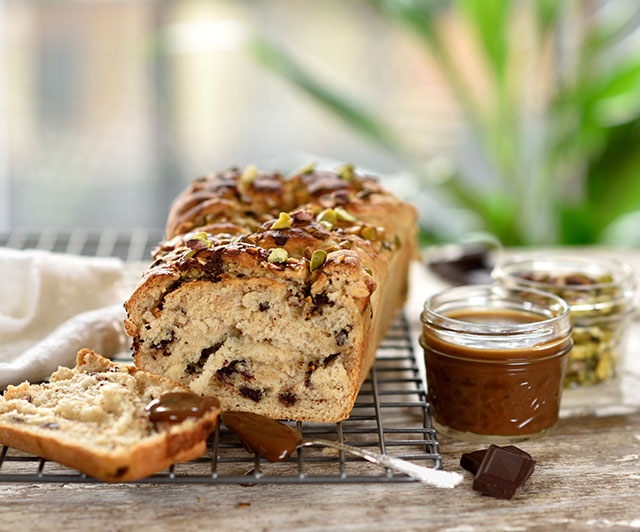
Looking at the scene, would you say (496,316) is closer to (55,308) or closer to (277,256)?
(277,256)

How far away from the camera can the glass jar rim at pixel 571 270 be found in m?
2.60

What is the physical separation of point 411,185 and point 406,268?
2.20m

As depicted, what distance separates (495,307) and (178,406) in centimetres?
109

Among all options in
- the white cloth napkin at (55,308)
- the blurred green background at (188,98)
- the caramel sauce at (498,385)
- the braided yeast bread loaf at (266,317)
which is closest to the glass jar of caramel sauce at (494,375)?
the caramel sauce at (498,385)

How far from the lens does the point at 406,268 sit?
10.6 feet

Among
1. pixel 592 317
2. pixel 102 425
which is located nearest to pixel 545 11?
pixel 592 317

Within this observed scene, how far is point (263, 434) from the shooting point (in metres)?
2.08

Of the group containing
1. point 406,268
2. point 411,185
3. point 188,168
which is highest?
point 406,268

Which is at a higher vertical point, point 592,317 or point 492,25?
point 492,25

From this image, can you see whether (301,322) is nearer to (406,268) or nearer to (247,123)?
(406,268)

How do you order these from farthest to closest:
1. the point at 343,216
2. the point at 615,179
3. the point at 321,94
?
the point at 321,94 → the point at 615,179 → the point at 343,216

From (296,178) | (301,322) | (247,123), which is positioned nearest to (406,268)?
(296,178)

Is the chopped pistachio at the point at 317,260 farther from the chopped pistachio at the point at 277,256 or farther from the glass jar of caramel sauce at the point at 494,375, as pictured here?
the glass jar of caramel sauce at the point at 494,375

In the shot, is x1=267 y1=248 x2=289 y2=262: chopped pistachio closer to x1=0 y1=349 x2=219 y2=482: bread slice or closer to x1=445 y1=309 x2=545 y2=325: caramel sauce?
x1=0 y1=349 x2=219 y2=482: bread slice
